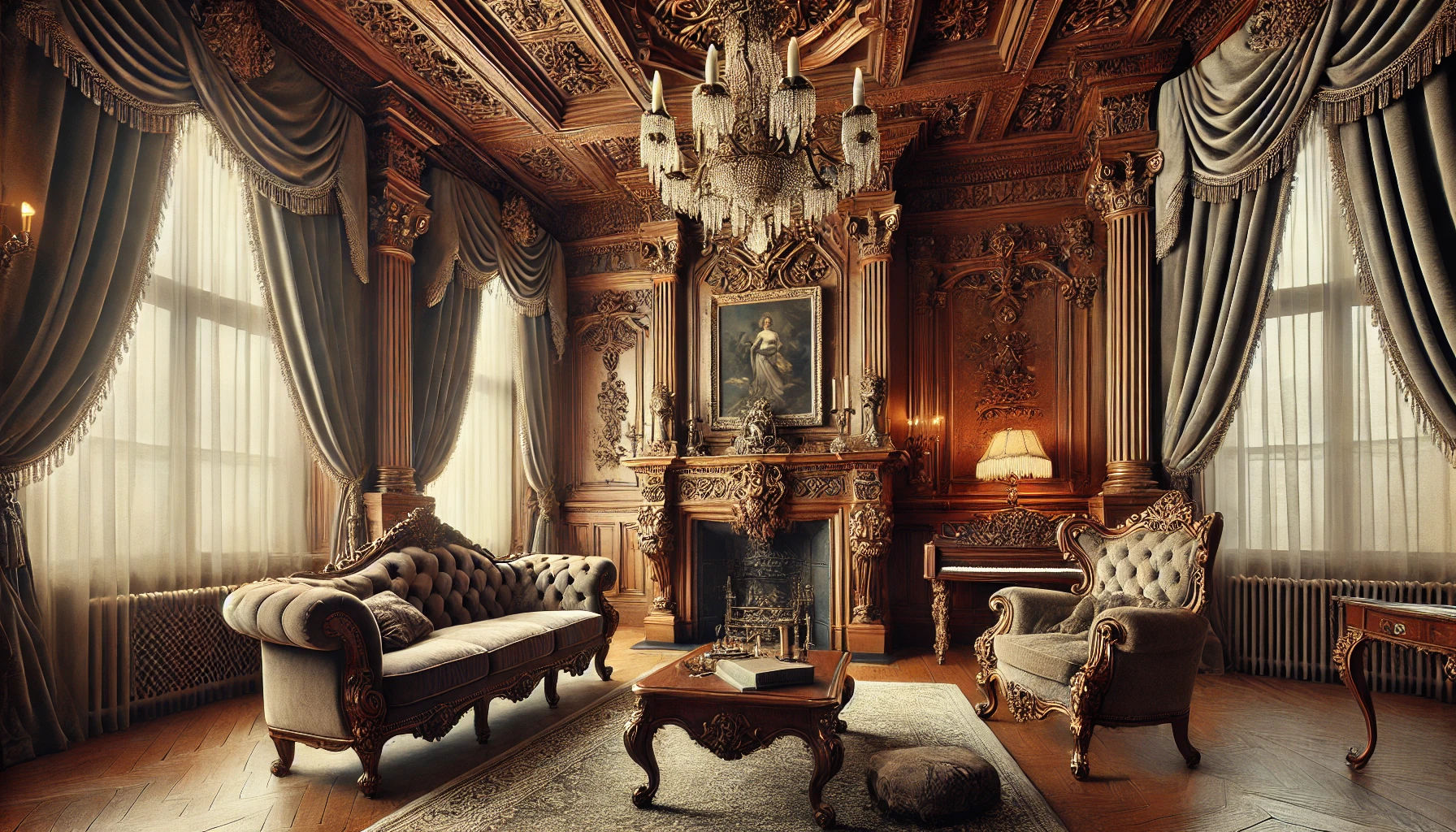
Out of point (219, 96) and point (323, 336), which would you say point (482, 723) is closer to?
point (323, 336)

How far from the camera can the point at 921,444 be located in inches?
248

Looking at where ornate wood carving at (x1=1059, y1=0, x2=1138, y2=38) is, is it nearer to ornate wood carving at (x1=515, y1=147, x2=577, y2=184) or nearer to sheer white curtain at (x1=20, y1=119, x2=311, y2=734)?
ornate wood carving at (x1=515, y1=147, x2=577, y2=184)

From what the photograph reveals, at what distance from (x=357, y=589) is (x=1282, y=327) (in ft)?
18.5

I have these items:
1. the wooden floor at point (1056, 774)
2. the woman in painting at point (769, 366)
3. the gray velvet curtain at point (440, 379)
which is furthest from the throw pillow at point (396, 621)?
the woman in painting at point (769, 366)

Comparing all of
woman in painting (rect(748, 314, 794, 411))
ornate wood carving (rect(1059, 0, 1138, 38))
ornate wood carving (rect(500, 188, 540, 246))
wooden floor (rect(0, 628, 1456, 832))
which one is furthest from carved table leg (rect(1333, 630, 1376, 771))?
ornate wood carving (rect(500, 188, 540, 246))

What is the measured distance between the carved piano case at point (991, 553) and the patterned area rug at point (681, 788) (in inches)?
55.2

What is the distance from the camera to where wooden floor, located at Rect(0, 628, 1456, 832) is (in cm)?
270

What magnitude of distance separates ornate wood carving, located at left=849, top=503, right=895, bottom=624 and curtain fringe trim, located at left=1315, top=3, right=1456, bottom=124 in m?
3.56

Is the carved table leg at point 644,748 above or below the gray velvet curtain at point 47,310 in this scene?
below

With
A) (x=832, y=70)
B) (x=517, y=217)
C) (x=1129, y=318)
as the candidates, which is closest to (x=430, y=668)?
(x=517, y=217)

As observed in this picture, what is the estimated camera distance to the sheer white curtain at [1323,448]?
4480 mm

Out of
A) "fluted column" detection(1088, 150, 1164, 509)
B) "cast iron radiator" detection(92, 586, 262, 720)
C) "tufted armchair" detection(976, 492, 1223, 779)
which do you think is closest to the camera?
"tufted armchair" detection(976, 492, 1223, 779)

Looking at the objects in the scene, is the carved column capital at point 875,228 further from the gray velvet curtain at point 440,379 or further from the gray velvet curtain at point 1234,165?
the gray velvet curtain at point 440,379

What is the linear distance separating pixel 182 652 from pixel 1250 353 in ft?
20.2
